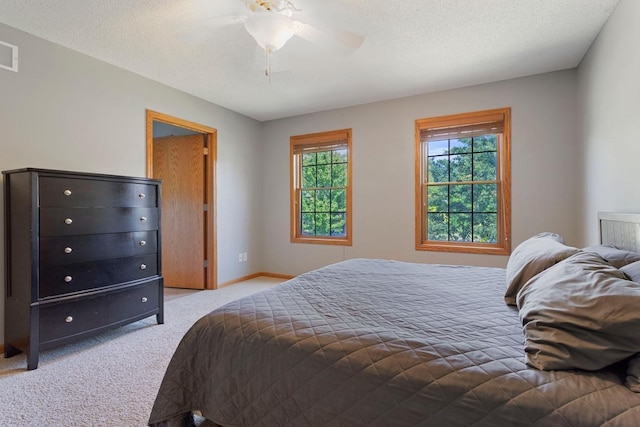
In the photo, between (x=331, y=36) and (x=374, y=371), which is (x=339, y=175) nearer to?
(x=331, y=36)

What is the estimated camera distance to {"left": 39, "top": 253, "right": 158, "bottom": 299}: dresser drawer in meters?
2.26

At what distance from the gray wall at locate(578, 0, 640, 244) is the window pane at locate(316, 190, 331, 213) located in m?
2.93

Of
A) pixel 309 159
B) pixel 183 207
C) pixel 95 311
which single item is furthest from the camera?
pixel 309 159

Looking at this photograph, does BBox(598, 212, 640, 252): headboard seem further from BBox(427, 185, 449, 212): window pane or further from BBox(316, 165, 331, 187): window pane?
BBox(316, 165, 331, 187): window pane

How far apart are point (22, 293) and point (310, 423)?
2.41 m

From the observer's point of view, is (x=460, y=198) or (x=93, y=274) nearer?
(x=93, y=274)

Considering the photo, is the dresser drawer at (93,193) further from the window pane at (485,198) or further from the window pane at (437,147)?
the window pane at (485,198)

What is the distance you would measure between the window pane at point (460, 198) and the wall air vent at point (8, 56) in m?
4.31

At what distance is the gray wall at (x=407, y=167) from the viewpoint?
10.8 feet

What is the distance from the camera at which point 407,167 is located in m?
4.02

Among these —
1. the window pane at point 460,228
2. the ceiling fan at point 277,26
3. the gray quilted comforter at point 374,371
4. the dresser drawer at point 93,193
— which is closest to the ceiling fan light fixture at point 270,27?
the ceiling fan at point 277,26

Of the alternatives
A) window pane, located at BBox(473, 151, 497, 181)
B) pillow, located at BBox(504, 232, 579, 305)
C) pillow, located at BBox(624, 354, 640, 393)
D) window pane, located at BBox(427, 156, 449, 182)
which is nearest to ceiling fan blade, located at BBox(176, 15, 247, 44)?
pillow, located at BBox(504, 232, 579, 305)

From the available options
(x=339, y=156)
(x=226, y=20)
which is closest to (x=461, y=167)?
(x=339, y=156)

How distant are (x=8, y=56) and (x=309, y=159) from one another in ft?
10.9
